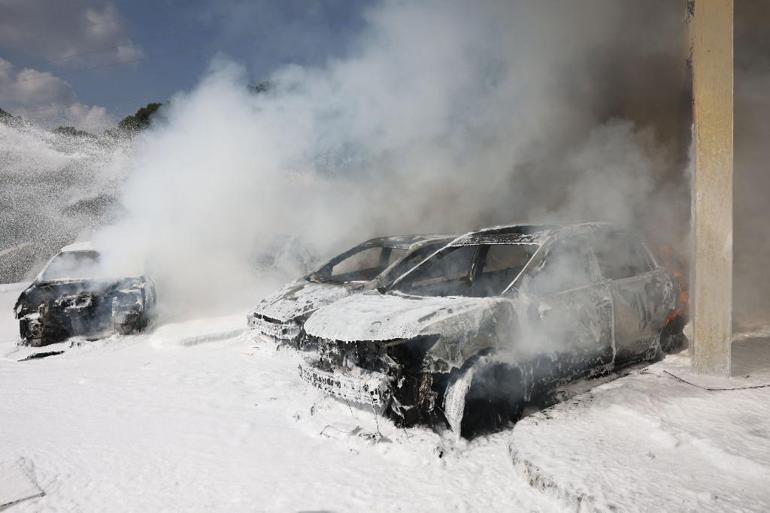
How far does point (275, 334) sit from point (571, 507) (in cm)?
364

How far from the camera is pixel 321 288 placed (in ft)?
20.1

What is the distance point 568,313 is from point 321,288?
3.03 m

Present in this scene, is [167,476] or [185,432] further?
[185,432]

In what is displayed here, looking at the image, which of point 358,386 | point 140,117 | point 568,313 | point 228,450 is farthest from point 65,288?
point 140,117

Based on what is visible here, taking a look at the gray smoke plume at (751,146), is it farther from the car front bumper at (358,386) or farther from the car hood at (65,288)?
the car hood at (65,288)

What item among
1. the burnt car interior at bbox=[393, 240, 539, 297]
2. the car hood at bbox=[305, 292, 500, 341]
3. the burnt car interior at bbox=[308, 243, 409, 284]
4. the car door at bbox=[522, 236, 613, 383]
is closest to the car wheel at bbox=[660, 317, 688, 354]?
the car door at bbox=[522, 236, 613, 383]

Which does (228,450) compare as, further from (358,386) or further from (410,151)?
(410,151)

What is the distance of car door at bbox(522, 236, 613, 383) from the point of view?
3902mm

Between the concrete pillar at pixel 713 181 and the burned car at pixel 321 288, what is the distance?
106 inches

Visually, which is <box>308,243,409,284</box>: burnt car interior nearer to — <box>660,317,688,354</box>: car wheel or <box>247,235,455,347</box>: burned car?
<box>247,235,455,347</box>: burned car

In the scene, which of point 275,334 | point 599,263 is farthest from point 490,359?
point 275,334

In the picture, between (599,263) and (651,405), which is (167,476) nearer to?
(651,405)

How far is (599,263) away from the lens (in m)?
4.59

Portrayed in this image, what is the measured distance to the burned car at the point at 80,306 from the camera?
739 centimetres
